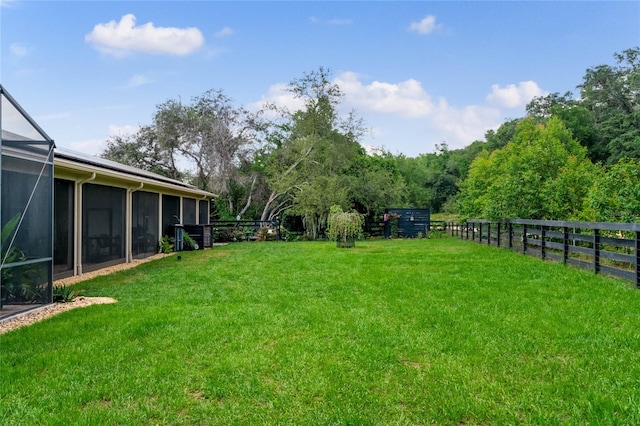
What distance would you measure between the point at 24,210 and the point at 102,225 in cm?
433

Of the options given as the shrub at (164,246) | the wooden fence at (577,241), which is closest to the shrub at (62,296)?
the shrub at (164,246)

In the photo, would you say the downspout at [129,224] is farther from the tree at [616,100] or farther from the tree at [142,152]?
the tree at [616,100]

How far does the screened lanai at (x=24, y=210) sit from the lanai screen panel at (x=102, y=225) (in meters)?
3.15

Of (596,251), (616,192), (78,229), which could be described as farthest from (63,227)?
(616,192)

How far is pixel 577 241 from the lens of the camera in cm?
855

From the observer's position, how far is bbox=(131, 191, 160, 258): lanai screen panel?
10250mm

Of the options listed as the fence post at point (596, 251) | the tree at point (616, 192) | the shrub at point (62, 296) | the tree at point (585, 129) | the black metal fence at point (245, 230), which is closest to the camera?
the shrub at point (62, 296)

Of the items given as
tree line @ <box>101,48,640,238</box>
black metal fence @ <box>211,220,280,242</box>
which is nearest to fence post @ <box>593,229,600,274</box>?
tree line @ <box>101,48,640,238</box>

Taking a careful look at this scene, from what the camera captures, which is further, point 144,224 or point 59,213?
point 144,224

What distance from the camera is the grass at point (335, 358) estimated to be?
2.26 meters

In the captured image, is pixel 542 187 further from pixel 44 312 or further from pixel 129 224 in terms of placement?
pixel 44 312

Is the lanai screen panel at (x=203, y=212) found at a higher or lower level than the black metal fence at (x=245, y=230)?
higher

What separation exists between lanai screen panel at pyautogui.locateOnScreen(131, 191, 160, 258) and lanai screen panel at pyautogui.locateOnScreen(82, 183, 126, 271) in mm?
681

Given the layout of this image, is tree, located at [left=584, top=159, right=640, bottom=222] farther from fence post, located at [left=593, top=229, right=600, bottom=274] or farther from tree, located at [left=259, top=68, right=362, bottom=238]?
tree, located at [left=259, top=68, right=362, bottom=238]
